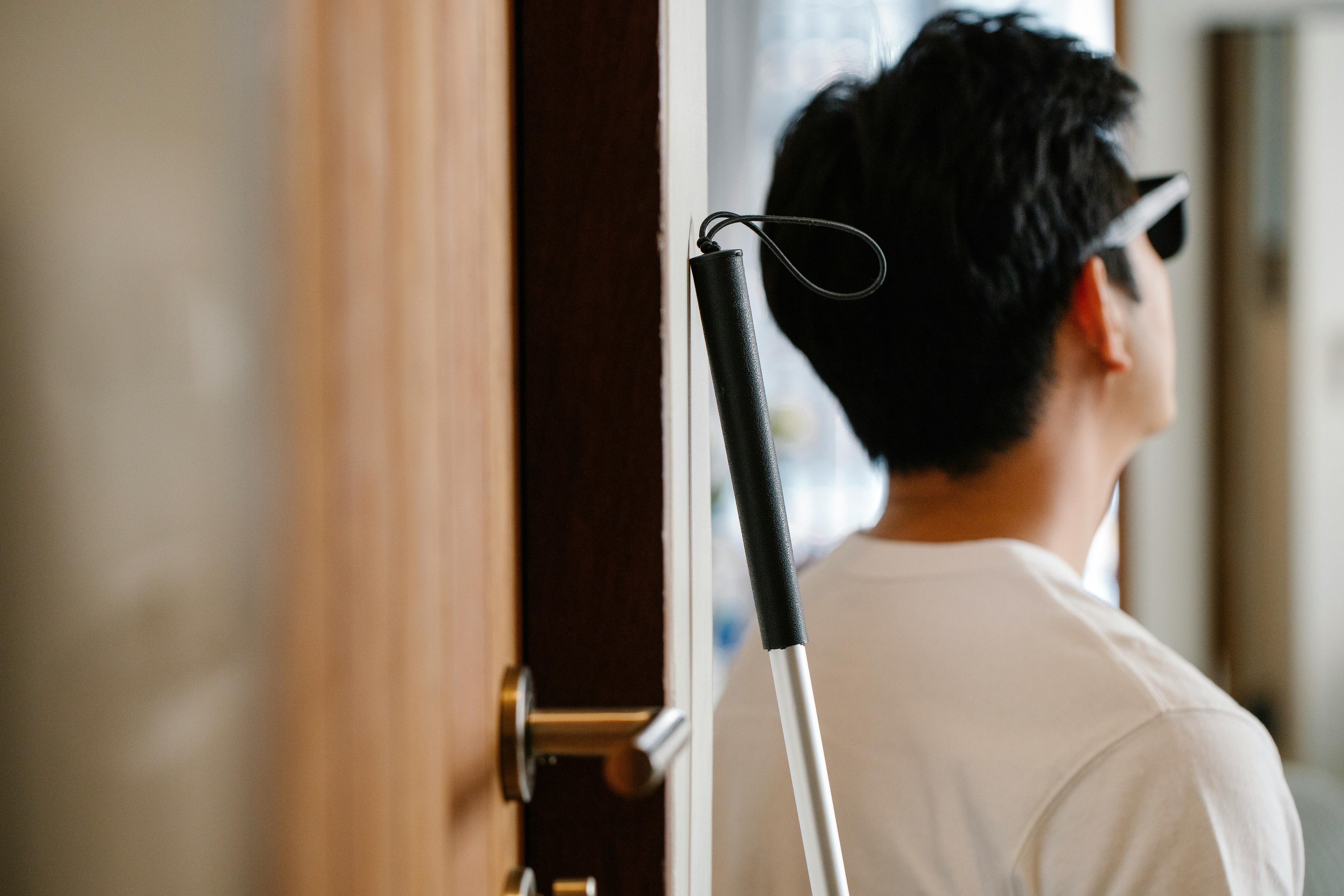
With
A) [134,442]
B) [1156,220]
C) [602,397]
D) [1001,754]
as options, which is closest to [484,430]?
[602,397]

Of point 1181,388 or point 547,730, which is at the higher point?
point 1181,388

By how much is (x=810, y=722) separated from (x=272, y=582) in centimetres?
24

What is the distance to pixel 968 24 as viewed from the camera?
0.79m

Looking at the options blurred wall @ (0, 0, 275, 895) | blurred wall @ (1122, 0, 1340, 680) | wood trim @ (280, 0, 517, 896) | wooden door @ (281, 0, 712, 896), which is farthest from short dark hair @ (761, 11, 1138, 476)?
blurred wall @ (1122, 0, 1340, 680)

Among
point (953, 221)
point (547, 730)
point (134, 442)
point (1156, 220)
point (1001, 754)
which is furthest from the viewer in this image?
point (1156, 220)

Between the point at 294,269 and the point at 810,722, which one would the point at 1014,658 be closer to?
the point at 810,722

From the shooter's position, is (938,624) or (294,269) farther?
(938,624)

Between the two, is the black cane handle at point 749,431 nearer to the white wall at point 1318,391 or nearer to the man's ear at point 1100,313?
the man's ear at point 1100,313

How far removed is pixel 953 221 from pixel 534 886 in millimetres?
546

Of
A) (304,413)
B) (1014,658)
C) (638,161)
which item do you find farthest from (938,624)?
(304,413)

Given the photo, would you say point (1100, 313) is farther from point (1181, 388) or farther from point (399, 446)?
point (1181, 388)

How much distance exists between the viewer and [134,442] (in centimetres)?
18

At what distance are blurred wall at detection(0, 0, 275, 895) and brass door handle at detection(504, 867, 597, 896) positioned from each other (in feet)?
0.69

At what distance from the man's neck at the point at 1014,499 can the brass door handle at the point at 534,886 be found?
44 cm
